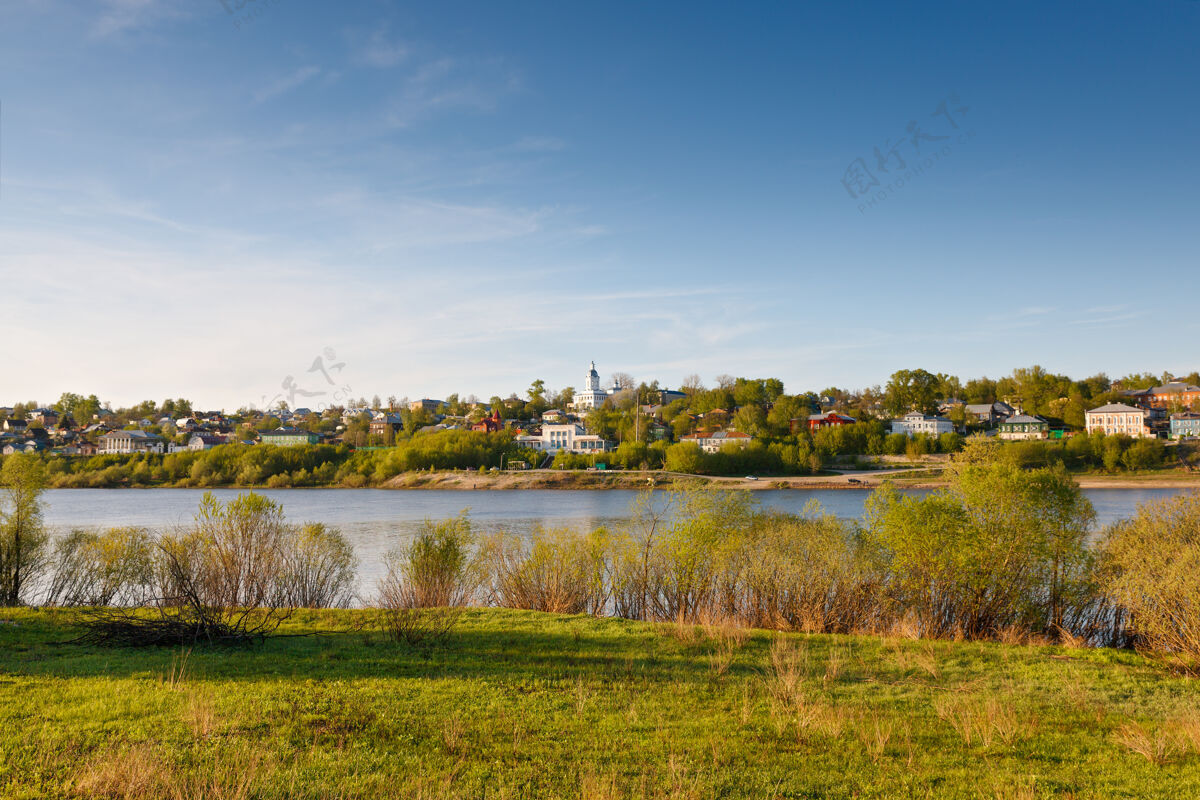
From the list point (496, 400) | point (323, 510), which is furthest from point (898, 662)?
point (496, 400)

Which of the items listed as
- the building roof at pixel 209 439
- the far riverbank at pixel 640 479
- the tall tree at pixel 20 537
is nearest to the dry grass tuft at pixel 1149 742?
the tall tree at pixel 20 537

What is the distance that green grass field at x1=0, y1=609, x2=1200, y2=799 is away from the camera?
21.7 ft

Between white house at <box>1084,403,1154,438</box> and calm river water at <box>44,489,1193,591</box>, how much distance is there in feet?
148

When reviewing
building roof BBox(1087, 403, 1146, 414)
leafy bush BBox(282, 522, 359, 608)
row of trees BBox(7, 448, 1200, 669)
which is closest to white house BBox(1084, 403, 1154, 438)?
building roof BBox(1087, 403, 1146, 414)

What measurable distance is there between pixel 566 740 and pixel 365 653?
543 centimetres

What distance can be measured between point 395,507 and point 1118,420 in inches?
4484

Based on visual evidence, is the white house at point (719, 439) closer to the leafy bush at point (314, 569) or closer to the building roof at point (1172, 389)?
the leafy bush at point (314, 569)

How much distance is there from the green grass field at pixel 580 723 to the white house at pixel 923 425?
406ft

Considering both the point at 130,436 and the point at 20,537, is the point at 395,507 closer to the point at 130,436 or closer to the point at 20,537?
the point at 20,537

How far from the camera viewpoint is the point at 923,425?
5069 inches

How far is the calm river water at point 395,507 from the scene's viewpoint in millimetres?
45469

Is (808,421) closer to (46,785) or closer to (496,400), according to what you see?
(496,400)

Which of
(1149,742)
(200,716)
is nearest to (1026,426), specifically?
(1149,742)

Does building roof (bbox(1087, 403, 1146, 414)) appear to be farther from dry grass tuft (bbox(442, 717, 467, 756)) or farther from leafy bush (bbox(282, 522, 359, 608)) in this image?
dry grass tuft (bbox(442, 717, 467, 756))
